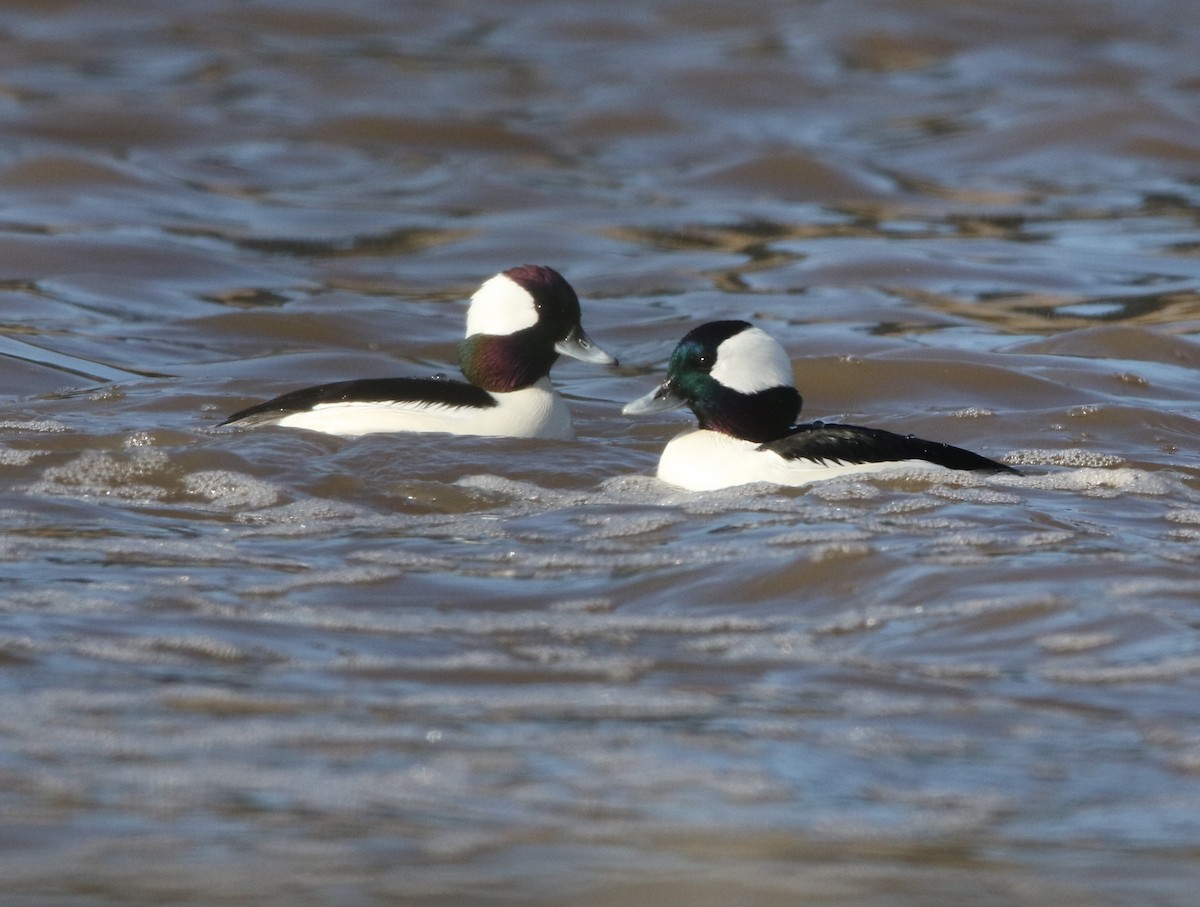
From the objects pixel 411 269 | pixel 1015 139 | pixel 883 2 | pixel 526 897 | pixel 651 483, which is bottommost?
pixel 526 897

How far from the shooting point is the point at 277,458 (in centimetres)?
686

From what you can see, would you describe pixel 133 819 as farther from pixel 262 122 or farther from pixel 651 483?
pixel 262 122

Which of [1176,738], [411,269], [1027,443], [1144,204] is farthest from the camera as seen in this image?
[1144,204]

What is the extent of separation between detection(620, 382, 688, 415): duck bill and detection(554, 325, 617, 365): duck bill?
3.22 ft

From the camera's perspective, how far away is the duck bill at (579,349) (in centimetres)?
794

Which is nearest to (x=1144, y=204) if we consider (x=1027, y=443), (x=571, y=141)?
(x=571, y=141)

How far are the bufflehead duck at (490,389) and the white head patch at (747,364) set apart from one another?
1.15m

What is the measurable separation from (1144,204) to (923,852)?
34.2ft

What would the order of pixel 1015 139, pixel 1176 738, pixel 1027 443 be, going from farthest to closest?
pixel 1015 139, pixel 1027 443, pixel 1176 738

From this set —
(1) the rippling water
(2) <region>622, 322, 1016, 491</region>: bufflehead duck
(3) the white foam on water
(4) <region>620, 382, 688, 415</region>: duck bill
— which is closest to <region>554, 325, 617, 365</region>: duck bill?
(1) the rippling water

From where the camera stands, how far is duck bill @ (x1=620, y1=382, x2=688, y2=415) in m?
6.88

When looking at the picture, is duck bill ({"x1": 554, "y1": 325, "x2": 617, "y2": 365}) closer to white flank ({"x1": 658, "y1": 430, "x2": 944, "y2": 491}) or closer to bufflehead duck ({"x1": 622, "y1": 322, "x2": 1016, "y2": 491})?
bufflehead duck ({"x1": 622, "y1": 322, "x2": 1016, "y2": 491})

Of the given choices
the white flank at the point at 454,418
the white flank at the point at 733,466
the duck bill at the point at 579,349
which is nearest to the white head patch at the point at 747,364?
the white flank at the point at 733,466

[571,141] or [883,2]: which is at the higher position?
[883,2]
